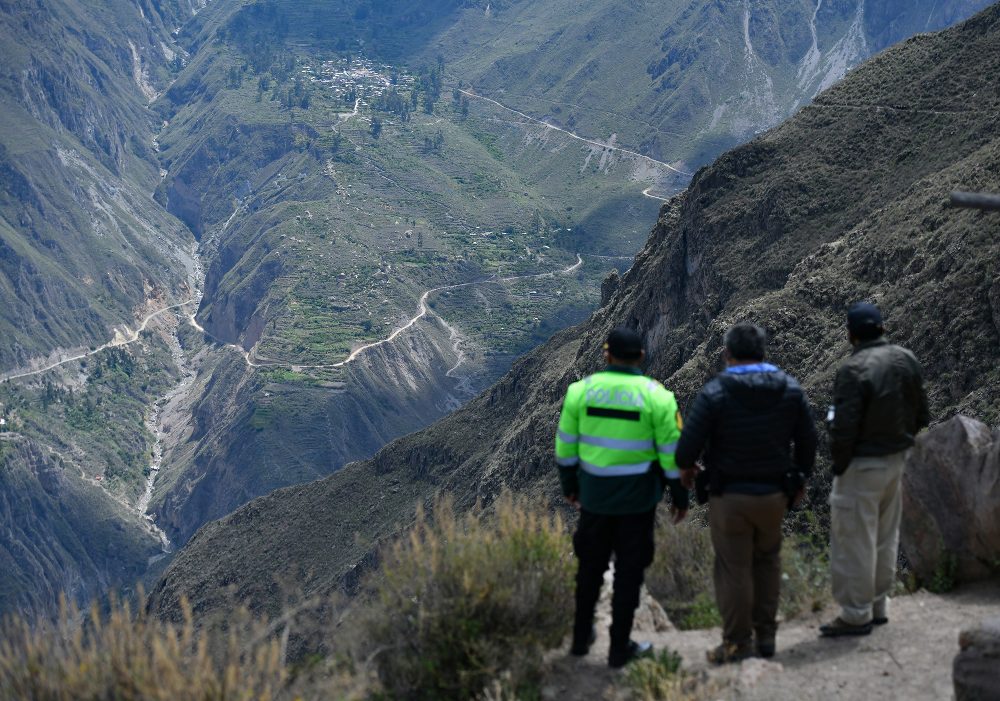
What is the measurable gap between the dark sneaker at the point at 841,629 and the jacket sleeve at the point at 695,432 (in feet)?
6.54

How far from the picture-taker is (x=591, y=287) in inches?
6166

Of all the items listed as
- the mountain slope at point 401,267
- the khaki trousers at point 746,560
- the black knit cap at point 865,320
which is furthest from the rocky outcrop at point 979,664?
the mountain slope at point 401,267

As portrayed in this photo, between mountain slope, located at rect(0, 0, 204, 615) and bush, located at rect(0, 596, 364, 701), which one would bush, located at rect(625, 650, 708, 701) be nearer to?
bush, located at rect(0, 596, 364, 701)

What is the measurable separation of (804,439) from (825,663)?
5.61 ft

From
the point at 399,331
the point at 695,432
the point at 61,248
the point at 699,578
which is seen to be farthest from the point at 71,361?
the point at 695,432

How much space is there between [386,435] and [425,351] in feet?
49.9

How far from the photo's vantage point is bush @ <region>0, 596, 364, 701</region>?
7855mm

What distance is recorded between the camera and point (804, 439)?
31.7 feet

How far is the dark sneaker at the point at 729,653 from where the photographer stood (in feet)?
31.9

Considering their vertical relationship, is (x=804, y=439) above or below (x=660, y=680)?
above

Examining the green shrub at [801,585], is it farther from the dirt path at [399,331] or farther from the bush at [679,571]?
the dirt path at [399,331]

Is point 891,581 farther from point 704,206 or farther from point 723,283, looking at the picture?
point 704,206

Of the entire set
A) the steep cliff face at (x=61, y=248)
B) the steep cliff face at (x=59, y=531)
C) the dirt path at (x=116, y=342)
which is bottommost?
the steep cliff face at (x=59, y=531)

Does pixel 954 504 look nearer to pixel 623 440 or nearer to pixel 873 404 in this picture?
pixel 873 404
